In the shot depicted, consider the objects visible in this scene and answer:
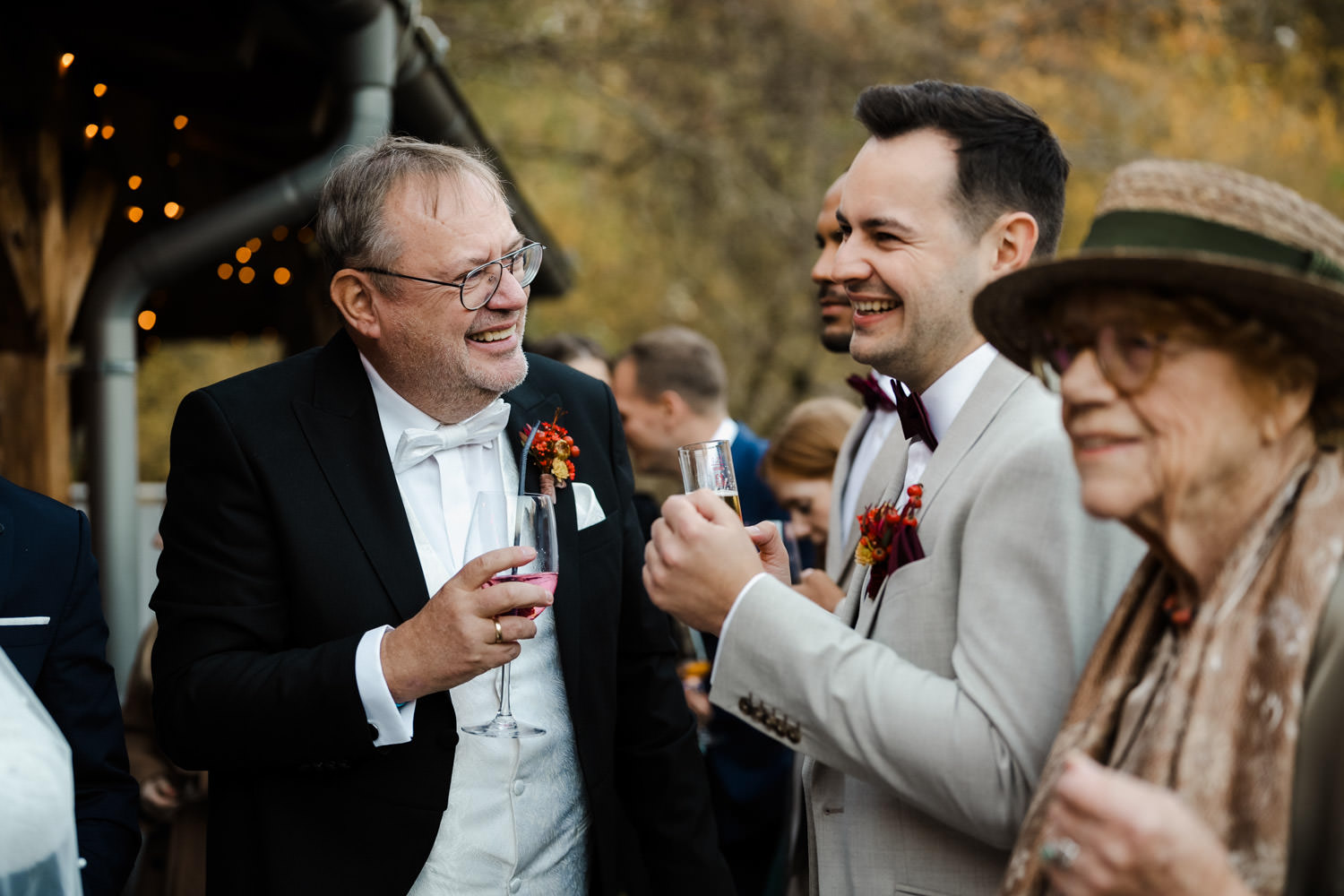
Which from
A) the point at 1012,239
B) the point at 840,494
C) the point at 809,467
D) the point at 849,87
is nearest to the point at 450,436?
the point at 1012,239

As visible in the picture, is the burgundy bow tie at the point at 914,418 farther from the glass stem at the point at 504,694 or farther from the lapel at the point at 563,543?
the glass stem at the point at 504,694

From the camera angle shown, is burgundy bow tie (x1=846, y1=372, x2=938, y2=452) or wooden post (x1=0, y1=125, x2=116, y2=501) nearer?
burgundy bow tie (x1=846, y1=372, x2=938, y2=452)

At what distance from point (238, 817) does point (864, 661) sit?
1394 mm

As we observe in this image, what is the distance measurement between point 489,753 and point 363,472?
0.65 meters

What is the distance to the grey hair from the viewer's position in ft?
8.80

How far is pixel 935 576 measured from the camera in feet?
6.45

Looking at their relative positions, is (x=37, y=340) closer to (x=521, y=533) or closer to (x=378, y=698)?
(x=378, y=698)

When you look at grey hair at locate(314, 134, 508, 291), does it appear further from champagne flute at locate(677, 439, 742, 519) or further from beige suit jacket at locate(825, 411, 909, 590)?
beige suit jacket at locate(825, 411, 909, 590)

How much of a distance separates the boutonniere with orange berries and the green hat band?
63 cm

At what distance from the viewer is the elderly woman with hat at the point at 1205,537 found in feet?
4.46

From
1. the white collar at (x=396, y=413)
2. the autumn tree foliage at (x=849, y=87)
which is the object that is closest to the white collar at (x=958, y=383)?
the white collar at (x=396, y=413)

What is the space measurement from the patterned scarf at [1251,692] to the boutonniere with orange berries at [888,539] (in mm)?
544

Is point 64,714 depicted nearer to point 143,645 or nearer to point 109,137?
point 143,645

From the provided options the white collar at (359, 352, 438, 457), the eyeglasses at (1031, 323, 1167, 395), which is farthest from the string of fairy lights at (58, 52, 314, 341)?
the eyeglasses at (1031, 323, 1167, 395)
